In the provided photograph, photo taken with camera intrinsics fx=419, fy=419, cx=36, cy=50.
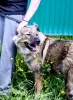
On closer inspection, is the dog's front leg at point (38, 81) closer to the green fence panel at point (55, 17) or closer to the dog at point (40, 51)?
the dog at point (40, 51)

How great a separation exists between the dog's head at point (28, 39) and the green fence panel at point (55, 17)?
418 cm

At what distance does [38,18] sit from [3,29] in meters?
4.49

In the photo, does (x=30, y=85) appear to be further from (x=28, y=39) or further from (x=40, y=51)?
(x=28, y=39)

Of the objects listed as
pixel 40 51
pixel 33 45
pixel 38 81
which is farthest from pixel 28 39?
pixel 38 81

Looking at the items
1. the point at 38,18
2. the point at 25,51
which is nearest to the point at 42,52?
the point at 25,51

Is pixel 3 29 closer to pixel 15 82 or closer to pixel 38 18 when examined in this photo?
pixel 15 82

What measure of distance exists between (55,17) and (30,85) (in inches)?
169

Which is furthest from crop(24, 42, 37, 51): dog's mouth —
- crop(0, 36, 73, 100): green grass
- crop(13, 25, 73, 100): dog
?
crop(0, 36, 73, 100): green grass

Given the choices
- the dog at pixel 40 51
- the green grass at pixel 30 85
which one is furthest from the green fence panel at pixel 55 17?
the dog at pixel 40 51

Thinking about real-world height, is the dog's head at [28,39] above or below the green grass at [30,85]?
above

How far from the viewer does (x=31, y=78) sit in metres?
7.16

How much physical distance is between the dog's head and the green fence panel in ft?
13.7

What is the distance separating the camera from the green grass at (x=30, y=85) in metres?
6.13

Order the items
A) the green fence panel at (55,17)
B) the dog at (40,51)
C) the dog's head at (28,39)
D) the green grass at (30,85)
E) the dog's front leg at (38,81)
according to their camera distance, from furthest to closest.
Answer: the green fence panel at (55,17) < the dog's front leg at (38,81) < the dog's head at (28,39) < the dog at (40,51) < the green grass at (30,85)
